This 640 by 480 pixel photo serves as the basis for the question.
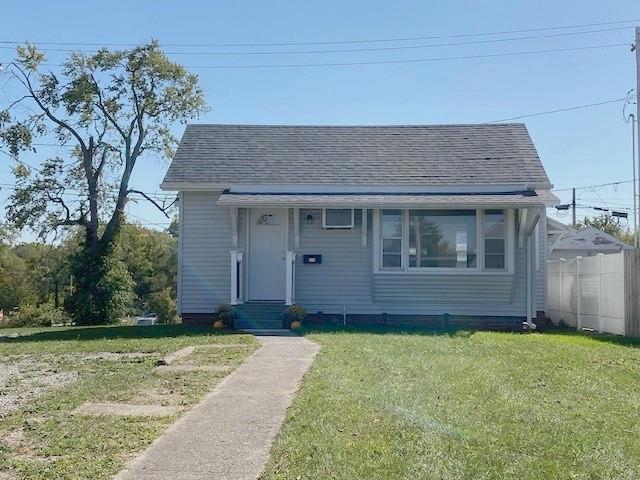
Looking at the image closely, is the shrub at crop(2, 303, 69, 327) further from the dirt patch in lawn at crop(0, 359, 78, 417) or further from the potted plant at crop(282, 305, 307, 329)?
the dirt patch in lawn at crop(0, 359, 78, 417)

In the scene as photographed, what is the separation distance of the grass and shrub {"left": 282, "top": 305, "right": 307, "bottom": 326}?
177 centimetres

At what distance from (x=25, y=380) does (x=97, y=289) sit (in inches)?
533

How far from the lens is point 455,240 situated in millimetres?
15359

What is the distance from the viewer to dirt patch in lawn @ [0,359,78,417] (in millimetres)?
7215

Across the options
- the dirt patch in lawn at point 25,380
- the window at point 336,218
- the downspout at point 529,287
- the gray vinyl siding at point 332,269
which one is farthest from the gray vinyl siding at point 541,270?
the dirt patch in lawn at point 25,380

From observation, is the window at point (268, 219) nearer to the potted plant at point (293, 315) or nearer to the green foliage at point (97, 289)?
the potted plant at point (293, 315)

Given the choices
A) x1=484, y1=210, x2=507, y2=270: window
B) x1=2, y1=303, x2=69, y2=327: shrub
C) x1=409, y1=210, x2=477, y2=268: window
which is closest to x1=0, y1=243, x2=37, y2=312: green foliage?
x1=2, y1=303, x2=69, y2=327: shrub

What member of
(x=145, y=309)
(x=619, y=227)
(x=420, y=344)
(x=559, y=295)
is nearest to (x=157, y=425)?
(x=420, y=344)

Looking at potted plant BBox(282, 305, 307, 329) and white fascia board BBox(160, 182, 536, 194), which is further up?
white fascia board BBox(160, 182, 536, 194)

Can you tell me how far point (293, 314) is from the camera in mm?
14594

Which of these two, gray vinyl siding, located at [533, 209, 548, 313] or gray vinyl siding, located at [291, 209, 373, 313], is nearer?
gray vinyl siding, located at [533, 209, 548, 313]

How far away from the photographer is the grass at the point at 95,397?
16.4 feet

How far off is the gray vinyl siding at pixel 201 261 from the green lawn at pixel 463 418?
632cm

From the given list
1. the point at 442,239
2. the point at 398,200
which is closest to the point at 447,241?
the point at 442,239
